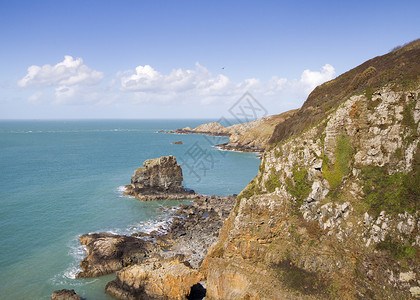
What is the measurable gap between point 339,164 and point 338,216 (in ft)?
12.0

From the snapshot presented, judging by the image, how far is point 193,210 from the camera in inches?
1665

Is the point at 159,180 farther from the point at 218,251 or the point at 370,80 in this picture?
the point at 370,80

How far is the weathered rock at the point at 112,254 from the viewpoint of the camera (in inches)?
1033

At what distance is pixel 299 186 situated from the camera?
819 inches

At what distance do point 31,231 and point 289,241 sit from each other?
3081 cm

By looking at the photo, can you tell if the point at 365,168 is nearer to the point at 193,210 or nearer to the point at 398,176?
the point at 398,176

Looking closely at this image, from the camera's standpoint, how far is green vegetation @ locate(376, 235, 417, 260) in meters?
15.6

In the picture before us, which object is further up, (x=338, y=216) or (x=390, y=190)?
(x=390, y=190)

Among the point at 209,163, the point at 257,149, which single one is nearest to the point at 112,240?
the point at 209,163

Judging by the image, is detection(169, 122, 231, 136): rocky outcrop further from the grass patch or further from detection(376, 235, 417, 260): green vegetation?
detection(376, 235, 417, 260): green vegetation

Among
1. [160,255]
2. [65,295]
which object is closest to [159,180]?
[160,255]

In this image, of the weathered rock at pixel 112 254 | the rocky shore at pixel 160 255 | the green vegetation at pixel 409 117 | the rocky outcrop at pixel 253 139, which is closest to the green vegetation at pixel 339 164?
the green vegetation at pixel 409 117

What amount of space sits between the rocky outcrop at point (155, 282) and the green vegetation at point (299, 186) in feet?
30.8

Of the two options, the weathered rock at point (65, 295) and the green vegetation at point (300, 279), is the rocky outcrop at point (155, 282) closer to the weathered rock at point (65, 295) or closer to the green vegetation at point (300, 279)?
the weathered rock at point (65, 295)
